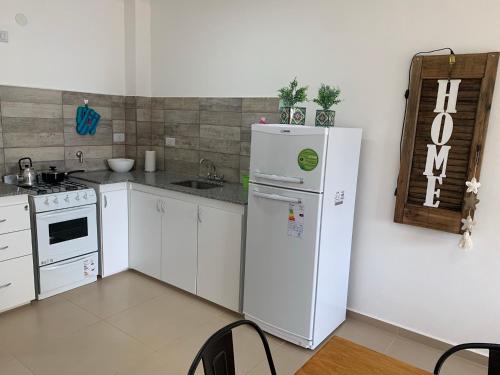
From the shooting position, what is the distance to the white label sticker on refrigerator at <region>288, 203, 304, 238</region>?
95.6 inches

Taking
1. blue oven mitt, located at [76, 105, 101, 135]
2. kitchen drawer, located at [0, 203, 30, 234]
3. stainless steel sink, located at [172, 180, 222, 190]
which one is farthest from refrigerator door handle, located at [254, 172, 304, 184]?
blue oven mitt, located at [76, 105, 101, 135]

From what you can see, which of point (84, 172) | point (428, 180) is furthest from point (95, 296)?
point (428, 180)

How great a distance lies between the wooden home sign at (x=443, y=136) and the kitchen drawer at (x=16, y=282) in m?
2.82

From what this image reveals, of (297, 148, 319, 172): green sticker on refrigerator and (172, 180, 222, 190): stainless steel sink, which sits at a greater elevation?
(297, 148, 319, 172): green sticker on refrigerator

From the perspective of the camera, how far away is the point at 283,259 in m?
2.55

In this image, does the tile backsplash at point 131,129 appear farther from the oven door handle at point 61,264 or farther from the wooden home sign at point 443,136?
the wooden home sign at point 443,136

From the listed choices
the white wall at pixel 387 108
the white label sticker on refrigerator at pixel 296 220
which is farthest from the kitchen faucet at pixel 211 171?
the white label sticker on refrigerator at pixel 296 220

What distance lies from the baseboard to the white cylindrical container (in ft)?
8.10

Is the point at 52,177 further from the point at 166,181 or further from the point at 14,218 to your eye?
the point at 166,181

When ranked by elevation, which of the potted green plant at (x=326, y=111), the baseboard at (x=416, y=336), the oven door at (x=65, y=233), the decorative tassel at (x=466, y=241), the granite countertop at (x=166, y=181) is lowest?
the baseboard at (x=416, y=336)

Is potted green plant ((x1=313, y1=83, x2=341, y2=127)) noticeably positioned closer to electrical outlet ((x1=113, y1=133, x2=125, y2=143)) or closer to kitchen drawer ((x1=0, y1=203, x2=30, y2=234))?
kitchen drawer ((x1=0, y1=203, x2=30, y2=234))

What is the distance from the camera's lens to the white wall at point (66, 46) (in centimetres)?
324

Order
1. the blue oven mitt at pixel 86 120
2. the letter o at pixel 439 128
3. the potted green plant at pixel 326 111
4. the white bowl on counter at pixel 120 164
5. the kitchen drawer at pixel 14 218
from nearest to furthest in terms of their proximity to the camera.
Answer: the letter o at pixel 439 128, the potted green plant at pixel 326 111, the kitchen drawer at pixel 14 218, the blue oven mitt at pixel 86 120, the white bowl on counter at pixel 120 164

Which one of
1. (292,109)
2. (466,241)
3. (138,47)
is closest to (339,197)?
(292,109)
